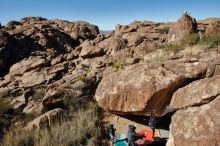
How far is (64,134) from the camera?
26.2 ft

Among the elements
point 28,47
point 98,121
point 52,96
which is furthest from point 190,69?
point 28,47

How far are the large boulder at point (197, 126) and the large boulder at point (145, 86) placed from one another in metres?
0.94

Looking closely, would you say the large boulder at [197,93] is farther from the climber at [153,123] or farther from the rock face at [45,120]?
the rock face at [45,120]

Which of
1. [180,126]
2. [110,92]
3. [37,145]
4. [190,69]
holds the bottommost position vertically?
[37,145]

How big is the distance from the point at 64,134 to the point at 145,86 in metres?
2.43

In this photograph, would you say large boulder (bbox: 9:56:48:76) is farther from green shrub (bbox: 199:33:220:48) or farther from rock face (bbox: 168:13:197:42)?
green shrub (bbox: 199:33:220:48)

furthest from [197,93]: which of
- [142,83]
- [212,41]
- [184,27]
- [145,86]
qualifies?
[184,27]

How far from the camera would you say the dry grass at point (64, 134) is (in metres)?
7.71

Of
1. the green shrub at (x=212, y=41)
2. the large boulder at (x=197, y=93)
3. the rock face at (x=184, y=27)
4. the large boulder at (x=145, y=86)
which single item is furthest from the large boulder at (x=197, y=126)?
the rock face at (x=184, y=27)

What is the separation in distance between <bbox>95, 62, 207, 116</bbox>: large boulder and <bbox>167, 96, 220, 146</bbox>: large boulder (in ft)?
3.10

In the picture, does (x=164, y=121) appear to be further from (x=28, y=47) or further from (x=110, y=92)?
(x=28, y=47)

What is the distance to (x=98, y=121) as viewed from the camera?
915 cm

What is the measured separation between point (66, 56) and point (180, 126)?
1194 centimetres

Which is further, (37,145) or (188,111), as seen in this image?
(37,145)
